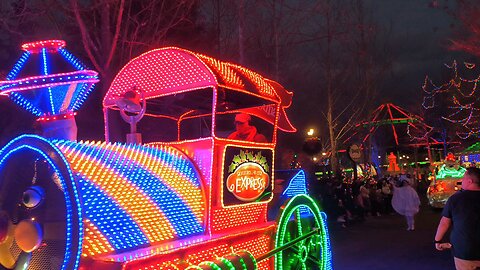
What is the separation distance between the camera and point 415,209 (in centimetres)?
1471

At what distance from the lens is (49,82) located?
185 inches

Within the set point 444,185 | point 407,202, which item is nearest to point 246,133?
point 407,202

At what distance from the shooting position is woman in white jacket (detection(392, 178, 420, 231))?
14.7 meters

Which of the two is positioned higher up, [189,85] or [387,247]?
[189,85]

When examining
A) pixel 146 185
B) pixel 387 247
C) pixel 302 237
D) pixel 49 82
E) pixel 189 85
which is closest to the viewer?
pixel 146 185

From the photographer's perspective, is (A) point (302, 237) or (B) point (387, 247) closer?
(A) point (302, 237)

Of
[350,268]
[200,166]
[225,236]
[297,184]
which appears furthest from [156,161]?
[350,268]

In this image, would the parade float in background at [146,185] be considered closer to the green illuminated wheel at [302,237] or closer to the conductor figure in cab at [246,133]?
the green illuminated wheel at [302,237]

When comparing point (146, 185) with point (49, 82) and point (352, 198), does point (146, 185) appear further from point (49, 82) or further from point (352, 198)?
point (352, 198)

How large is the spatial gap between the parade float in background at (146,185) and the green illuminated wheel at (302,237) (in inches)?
0.7

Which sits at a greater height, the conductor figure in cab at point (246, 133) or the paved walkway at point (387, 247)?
the conductor figure in cab at point (246, 133)

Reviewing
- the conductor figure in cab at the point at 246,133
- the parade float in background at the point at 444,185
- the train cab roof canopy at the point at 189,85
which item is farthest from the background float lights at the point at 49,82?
the parade float in background at the point at 444,185

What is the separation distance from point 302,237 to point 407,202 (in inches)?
385

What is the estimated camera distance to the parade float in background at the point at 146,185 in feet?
12.5
